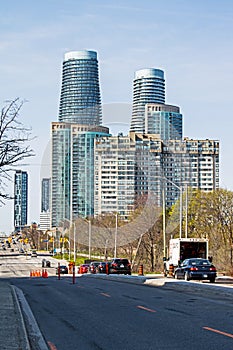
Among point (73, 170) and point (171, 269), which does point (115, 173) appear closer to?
point (73, 170)

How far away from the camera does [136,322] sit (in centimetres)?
1653

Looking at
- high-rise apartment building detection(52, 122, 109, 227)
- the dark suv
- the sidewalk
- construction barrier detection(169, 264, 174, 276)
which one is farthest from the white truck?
high-rise apartment building detection(52, 122, 109, 227)

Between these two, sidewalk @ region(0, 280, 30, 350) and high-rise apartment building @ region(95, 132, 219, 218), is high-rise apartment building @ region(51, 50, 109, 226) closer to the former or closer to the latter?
high-rise apartment building @ region(95, 132, 219, 218)

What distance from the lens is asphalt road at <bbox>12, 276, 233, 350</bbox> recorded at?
12820 mm

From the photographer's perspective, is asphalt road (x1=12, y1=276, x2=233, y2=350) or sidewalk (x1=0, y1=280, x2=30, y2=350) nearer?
sidewalk (x1=0, y1=280, x2=30, y2=350)

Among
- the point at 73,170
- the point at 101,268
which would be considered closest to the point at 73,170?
the point at 73,170

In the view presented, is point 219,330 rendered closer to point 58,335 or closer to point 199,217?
point 58,335

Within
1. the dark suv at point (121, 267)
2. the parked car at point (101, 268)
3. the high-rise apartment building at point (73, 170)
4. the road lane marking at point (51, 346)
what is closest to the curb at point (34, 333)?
the road lane marking at point (51, 346)

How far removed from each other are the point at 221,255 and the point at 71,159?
108609 millimetres

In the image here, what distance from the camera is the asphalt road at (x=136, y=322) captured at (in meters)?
12.8

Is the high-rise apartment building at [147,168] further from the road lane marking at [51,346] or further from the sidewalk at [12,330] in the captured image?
the road lane marking at [51,346]

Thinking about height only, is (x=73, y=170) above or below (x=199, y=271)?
above

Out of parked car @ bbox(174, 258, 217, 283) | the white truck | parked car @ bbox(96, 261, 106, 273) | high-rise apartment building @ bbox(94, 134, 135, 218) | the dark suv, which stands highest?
high-rise apartment building @ bbox(94, 134, 135, 218)

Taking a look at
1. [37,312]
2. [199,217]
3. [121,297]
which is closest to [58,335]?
[37,312]
